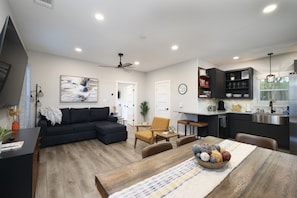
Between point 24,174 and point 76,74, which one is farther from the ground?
point 76,74

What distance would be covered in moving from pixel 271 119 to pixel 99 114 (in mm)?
5442

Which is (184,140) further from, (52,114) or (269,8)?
(52,114)

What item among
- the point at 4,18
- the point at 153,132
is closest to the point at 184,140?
the point at 153,132

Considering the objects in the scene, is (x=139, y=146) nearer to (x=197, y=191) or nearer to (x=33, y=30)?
(x=197, y=191)

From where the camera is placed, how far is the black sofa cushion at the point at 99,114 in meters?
4.92

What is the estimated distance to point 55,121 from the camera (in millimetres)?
4055

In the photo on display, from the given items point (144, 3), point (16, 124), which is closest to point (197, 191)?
point (144, 3)

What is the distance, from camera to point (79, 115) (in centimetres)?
462

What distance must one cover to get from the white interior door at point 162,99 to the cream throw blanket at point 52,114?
3.79m

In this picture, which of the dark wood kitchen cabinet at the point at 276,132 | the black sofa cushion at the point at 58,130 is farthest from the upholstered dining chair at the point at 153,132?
the dark wood kitchen cabinet at the point at 276,132

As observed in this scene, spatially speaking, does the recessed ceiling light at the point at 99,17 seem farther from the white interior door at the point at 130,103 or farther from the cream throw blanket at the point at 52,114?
the white interior door at the point at 130,103

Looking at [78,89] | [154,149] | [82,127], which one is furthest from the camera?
[78,89]

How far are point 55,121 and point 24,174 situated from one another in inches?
122

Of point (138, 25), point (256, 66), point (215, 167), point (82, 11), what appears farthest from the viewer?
point (256, 66)
